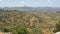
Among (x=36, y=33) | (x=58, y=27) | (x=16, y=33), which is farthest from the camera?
(x=58, y=27)

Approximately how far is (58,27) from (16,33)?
8.51 m

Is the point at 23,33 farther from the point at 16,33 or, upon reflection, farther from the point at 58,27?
the point at 58,27

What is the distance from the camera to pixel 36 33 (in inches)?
1164

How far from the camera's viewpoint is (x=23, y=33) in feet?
85.7

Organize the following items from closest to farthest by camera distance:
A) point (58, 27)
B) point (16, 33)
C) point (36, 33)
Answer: point (16, 33), point (36, 33), point (58, 27)

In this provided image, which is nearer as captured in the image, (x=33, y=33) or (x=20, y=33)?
(x=20, y=33)

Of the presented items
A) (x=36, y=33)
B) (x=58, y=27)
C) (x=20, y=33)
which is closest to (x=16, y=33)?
(x=20, y=33)

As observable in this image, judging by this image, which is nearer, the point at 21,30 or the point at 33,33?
the point at 21,30

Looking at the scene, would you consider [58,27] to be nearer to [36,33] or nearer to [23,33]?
[36,33]

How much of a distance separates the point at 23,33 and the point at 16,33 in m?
0.87

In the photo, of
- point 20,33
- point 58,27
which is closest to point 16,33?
point 20,33

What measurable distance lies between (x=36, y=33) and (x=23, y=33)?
385 cm

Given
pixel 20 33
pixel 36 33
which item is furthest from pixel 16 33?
pixel 36 33

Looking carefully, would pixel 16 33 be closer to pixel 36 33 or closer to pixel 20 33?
pixel 20 33
